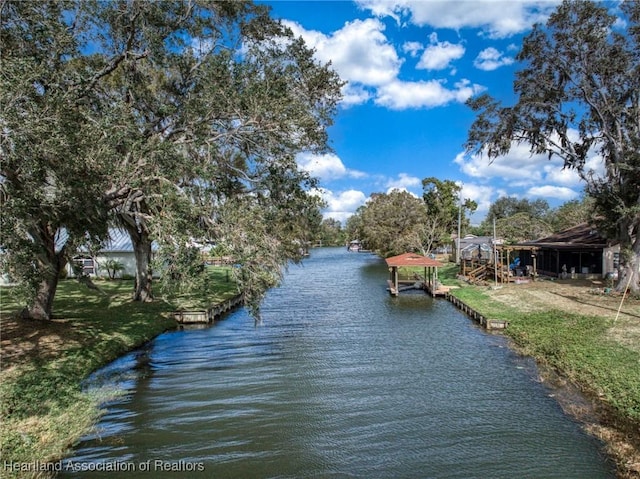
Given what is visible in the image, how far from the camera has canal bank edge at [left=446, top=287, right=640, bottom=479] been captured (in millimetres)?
8320

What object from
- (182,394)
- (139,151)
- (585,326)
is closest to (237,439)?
(182,394)

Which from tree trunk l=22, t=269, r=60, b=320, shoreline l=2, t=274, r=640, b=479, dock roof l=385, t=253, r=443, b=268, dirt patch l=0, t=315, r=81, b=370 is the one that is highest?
dock roof l=385, t=253, r=443, b=268

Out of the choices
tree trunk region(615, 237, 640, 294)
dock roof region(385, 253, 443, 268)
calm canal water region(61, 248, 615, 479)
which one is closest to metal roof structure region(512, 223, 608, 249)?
tree trunk region(615, 237, 640, 294)

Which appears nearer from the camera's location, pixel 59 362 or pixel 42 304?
pixel 59 362

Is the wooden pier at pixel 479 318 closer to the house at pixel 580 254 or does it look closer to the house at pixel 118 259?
the house at pixel 580 254

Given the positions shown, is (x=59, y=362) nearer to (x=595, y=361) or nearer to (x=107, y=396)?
(x=107, y=396)

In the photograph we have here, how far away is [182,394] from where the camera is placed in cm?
1190

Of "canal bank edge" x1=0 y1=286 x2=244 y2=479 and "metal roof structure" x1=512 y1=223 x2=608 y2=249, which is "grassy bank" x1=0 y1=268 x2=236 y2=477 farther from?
"metal roof structure" x1=512 y1=223 x2=608 y2=249

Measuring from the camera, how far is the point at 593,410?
410 inches

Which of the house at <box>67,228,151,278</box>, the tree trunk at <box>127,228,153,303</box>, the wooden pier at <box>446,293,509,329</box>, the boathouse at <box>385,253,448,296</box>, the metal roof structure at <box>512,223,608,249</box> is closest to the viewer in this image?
the wooden pier at <box>446,293,509,329</box>

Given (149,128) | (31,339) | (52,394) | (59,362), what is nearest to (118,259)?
(149,128)

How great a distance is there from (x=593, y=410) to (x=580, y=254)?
25077mm

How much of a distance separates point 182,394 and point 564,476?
8.94 meters

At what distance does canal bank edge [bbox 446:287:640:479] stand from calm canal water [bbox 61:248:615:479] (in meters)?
0.33
